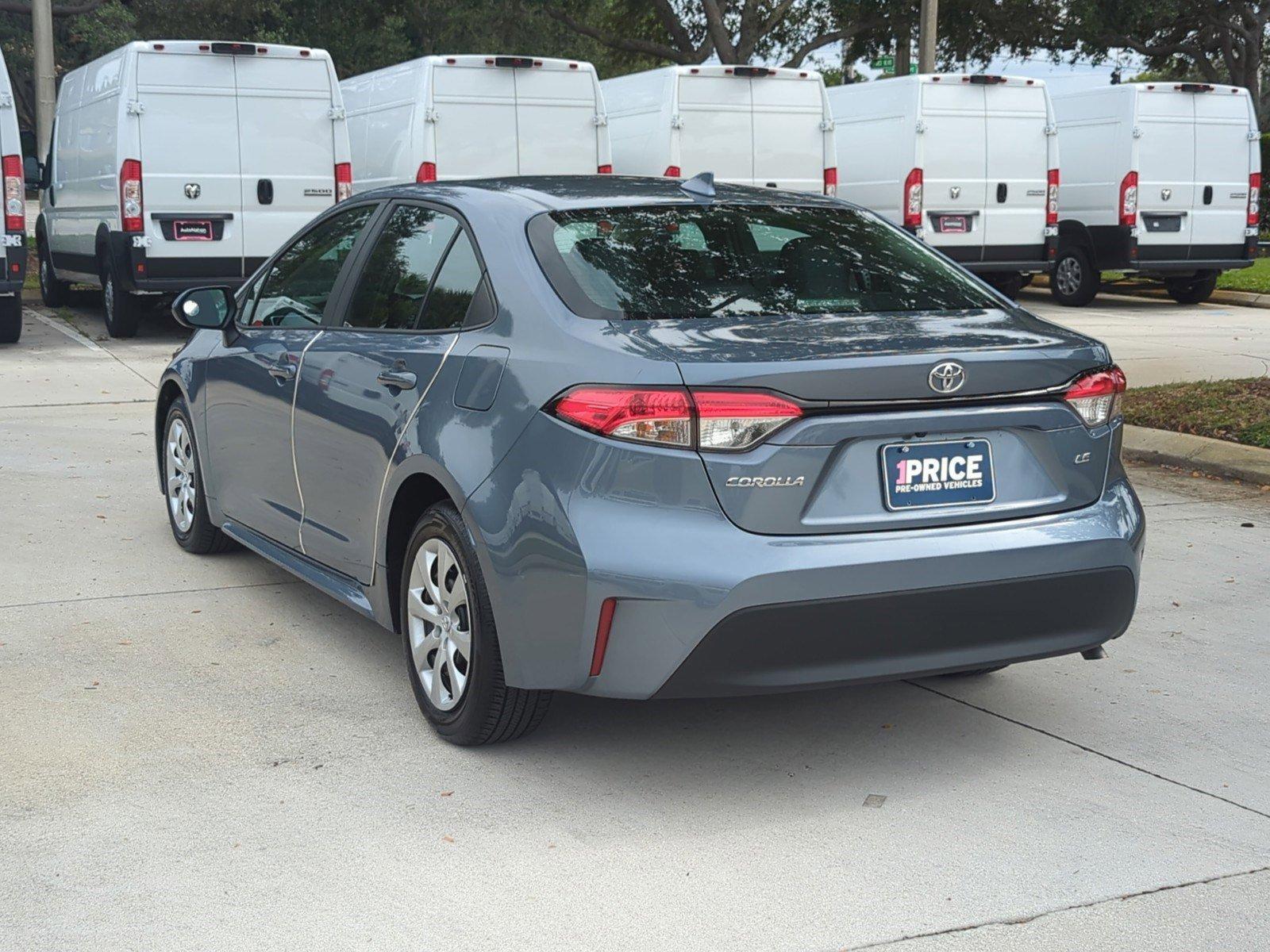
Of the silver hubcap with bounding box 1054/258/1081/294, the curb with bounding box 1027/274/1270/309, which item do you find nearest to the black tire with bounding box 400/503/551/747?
the silver hubcap with bounding box 1054/258/1081/294

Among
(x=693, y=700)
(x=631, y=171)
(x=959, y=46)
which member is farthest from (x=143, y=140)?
(x=959, y=46)

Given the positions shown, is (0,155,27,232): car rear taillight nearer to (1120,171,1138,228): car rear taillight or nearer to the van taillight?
the van taillight

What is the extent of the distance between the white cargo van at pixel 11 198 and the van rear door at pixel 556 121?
437 centimetres

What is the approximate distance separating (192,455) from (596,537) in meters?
3.17

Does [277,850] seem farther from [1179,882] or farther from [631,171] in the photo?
[631,171]

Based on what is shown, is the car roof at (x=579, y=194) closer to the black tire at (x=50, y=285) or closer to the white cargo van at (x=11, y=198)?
the white cargo van at (x=11, y=198)

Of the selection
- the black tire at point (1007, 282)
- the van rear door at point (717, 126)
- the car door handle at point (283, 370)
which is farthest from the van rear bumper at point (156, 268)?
the black tire at point (1007, 282)

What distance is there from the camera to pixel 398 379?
4652 millimetres

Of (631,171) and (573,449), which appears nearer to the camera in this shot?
(573,449)

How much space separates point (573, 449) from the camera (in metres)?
3.91

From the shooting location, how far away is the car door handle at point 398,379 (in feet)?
15.1

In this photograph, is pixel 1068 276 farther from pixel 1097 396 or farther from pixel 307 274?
pixel 1097 396

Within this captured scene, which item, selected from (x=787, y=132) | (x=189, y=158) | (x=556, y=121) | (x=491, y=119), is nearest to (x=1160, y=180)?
(x=787, y=132)

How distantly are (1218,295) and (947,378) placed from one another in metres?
17.8
